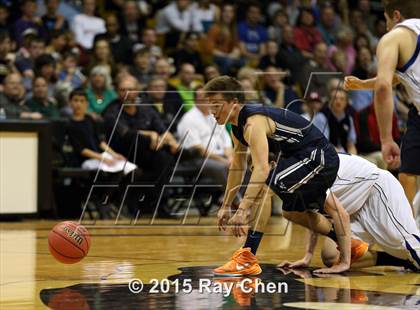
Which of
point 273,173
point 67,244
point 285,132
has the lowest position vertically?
point 67,244

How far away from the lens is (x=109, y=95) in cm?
1296

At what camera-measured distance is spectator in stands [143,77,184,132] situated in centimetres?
1241

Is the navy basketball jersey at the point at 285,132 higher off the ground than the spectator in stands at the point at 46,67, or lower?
higher

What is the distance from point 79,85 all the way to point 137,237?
398 cm

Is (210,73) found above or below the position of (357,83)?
below

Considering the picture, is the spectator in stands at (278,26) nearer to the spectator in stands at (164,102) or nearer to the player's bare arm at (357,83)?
the spectator in stands at (164,102)

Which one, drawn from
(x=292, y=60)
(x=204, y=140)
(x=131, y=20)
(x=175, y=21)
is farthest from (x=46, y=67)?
(x=292, y=60)

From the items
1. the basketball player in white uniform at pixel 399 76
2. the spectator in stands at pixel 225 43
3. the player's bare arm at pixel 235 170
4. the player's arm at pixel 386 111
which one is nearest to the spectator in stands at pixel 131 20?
the spectator in stands at pixel 225 43

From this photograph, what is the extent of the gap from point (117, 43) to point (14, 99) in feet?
9.71

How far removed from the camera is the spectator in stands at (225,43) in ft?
50.2

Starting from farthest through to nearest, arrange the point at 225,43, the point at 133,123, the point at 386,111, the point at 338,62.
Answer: the point at 225,43
the point at 338,62
the point at 133,123
the point at 386,111

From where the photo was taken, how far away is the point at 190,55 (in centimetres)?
1479

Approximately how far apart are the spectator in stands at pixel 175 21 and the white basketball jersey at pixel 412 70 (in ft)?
30.6

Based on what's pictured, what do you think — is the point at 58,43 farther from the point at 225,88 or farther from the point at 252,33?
the point at 225,88
